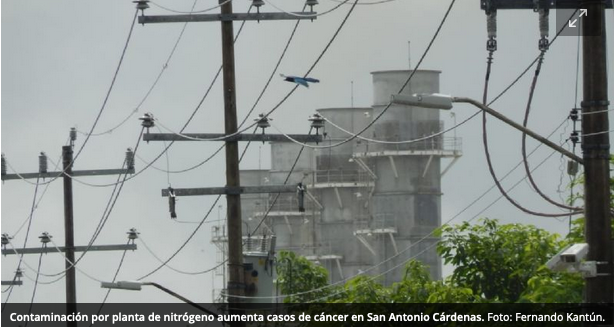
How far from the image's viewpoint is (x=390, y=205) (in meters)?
112

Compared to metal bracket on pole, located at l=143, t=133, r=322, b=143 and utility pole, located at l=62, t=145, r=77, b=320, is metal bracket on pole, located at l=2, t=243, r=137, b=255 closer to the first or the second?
utility pole, located at l=62, t=145, r=77, b=320

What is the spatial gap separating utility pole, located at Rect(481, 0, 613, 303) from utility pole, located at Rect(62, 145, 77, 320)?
77.9 feet

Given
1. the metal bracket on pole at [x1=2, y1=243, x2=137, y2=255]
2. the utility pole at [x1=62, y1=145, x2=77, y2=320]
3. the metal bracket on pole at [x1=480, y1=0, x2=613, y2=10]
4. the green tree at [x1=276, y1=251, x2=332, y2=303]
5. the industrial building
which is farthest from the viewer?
the industrial building

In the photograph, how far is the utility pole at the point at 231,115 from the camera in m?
34.1

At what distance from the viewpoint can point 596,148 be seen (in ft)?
69.1

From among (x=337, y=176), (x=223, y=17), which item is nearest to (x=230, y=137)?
(x=223, y=17)

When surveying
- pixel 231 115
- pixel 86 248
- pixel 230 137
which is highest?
pixel 231 115

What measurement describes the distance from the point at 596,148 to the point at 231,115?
46.6ft

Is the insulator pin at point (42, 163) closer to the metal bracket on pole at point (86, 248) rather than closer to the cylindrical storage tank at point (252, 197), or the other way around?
the metal bracket on pole at point (86, 248)

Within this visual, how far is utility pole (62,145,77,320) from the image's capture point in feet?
145

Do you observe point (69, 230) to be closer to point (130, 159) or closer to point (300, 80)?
point (130, 159)

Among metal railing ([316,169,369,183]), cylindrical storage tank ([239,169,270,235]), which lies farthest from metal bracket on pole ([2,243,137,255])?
cylindrical storage tank ([239,169,270,235])

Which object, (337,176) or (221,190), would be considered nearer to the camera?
(221,190)

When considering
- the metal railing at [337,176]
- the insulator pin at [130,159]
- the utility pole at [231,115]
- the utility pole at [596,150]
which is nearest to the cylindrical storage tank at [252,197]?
the metal railing at [337,176]
